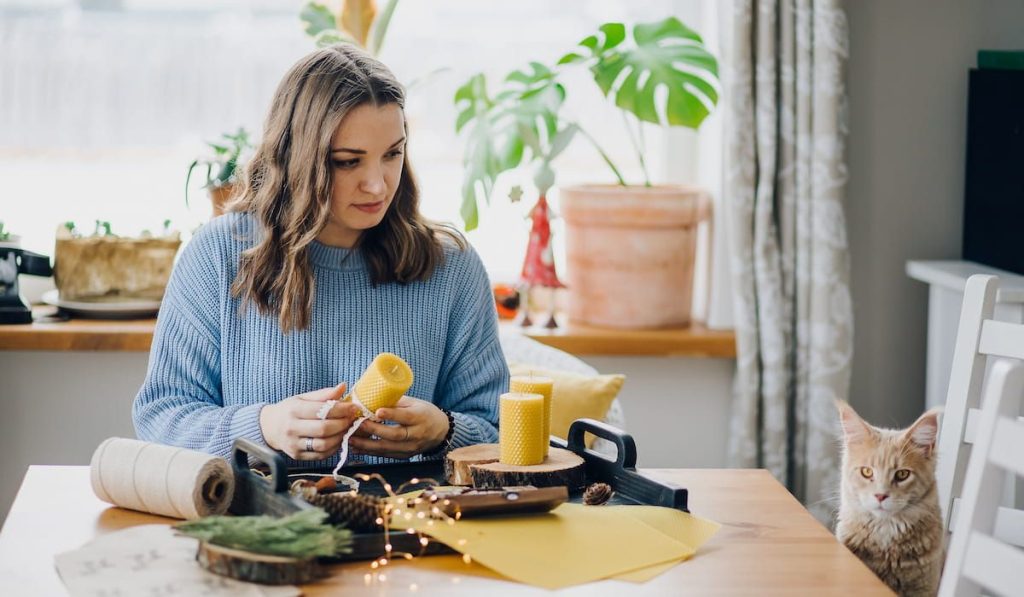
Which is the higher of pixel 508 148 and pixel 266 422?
pixel 508 148

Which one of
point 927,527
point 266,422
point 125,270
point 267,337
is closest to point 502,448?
point 266,422

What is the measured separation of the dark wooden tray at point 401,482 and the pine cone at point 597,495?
0.04ft

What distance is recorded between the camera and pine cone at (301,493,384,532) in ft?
4.68

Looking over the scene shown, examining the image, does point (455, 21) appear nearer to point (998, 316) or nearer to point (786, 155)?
point (786, 155)

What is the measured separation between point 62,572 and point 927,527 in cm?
118

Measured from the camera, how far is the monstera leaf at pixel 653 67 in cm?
282

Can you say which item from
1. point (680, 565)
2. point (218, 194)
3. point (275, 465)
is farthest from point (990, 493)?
point (218, 194)

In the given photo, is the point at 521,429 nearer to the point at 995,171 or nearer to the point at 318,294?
the point at 318,294

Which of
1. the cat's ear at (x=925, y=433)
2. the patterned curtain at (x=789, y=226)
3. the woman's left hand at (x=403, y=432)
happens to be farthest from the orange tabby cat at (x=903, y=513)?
the patterned curtain at (x=789, y=226)

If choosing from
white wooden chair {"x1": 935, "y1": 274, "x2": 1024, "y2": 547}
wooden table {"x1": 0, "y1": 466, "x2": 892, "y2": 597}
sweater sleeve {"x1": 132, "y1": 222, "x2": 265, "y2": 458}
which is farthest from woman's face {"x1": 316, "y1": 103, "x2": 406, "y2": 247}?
white wooden chair {"x1": 935, "y1": 274, "x2": 1024, "y2": 547}

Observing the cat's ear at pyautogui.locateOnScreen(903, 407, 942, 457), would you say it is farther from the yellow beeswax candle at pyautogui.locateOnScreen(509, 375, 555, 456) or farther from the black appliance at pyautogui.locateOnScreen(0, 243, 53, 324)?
the black appliance at pyautogui.locateOnScreen(0, 243, 53, 324)

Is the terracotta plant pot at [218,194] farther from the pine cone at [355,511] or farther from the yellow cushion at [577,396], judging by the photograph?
the pine cone at [355,511]

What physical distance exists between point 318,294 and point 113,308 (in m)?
1.11

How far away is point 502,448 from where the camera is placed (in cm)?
162
